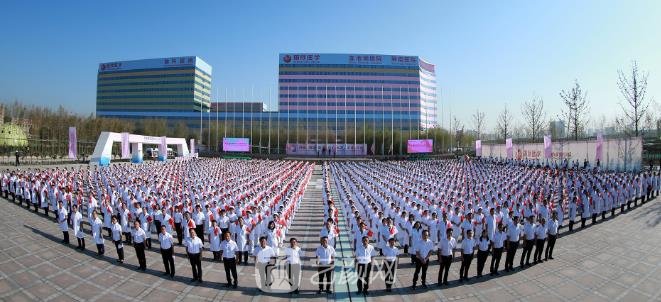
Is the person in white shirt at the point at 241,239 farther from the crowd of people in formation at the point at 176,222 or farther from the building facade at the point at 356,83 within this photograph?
the building facade at the point at 356,83

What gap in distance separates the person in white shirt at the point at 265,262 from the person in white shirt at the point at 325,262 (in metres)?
1.06

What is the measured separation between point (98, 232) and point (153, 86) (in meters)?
101

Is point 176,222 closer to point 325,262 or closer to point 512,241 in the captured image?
point 325,262

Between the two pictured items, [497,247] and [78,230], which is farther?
[78,230]

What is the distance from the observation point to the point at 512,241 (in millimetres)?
8586

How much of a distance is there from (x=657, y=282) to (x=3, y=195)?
84.0ft

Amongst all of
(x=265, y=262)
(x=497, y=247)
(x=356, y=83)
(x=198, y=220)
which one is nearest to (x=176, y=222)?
(x=198, y=220)

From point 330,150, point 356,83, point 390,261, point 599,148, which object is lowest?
point 390,261

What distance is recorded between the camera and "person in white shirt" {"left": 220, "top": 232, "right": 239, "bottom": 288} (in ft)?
23.6

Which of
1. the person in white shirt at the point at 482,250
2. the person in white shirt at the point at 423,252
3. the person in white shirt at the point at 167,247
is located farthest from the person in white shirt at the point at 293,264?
the person in white shirt at the point at 482,250

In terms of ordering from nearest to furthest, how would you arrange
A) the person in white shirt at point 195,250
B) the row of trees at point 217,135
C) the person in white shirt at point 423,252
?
the person in white shirt at point 423,252, the person in white shirt at point 195,250, the row of trees at point 217,135

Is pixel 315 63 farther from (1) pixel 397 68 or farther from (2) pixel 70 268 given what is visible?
(2) pixel 70 268

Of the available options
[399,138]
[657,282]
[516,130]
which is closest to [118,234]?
[657,282]

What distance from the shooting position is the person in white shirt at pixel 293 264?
23.1 feet
